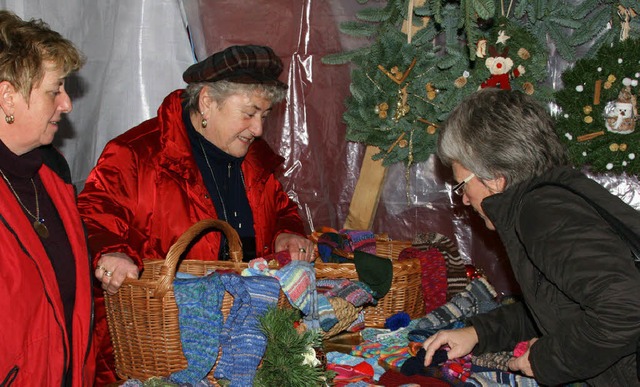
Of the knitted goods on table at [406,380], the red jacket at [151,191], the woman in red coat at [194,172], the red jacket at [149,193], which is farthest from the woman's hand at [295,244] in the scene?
the knitted goods on table at [406,380]

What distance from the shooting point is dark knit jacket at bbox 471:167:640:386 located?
5.73ft

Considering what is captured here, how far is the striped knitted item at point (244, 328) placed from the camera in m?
2.03

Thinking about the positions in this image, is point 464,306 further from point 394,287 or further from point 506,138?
point 506,138

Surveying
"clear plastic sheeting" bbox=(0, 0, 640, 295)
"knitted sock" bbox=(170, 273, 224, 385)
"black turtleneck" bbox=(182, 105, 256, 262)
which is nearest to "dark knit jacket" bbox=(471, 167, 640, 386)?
"knitted sock" bbox=(170, 273, 224, 385)

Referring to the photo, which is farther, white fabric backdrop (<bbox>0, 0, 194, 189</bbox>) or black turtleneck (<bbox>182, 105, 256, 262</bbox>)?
white fabric backdrop (<bbox>0, 0, 194, 189</bbox>)

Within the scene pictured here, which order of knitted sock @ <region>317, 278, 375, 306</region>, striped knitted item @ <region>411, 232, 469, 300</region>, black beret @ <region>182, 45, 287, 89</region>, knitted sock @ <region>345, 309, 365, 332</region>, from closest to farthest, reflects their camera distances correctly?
Answer: knitted sock @ <region>317, 278, 375, 306</region> < knitted sock @ <region>345, 309, 365, 332</region> < black beret @ <region>182, 45, 287, 89</region> < striped knitted item @ <region>411, 232, 469, 300</region>

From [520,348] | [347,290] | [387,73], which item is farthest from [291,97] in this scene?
[520,348]

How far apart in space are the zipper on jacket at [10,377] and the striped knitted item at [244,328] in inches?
21.1

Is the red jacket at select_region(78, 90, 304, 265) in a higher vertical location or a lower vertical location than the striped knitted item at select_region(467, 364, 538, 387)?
higher

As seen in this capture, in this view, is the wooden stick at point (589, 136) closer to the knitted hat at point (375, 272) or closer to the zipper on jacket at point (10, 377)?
the knitted hat at point (375, 272)

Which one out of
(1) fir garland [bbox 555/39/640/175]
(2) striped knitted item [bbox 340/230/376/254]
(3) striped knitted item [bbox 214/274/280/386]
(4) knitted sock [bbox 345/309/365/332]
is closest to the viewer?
(3) striped knitted item [bbox 214/274/280/386]

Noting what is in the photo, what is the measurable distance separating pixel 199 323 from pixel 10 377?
21.1 inches

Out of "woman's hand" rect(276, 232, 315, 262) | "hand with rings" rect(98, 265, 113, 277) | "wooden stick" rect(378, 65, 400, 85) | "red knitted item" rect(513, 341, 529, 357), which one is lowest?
"red knitted item" rect(513, 341, 529, 357)

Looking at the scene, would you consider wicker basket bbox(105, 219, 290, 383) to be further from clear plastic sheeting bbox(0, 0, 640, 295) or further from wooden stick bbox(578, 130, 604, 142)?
wooden stick bbox(578, 130, 604, 142)
